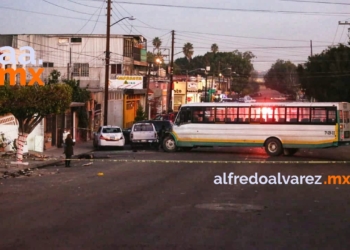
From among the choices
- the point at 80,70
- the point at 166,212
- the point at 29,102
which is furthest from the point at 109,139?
the point at 80,70

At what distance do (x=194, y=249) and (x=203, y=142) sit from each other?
2439 cm

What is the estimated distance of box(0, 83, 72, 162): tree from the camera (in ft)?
83.5

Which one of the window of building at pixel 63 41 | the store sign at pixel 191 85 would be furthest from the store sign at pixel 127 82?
the store sign at pixel 191 85

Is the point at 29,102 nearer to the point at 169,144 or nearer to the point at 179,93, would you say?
the point at 169,144

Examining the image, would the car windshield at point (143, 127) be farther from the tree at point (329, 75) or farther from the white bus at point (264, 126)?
the tree at point (329, 75)

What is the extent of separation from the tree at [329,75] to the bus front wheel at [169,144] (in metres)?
32.4

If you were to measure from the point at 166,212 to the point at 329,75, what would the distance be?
58154 millimetres

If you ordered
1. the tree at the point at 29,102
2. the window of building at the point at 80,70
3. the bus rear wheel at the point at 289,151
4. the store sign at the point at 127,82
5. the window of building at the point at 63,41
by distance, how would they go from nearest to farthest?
1. the tree at the point at 29,102
2. the bus rear wheel at the point at 289,151
3. the store sign at the point at 127,82
4. the window of building at the point at 80,70
5. the window of building at the point at 63,41

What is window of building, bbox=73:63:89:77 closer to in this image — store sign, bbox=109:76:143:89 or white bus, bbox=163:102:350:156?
store sign, bbox=109:76:143:89

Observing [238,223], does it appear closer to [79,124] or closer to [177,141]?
[177,141]

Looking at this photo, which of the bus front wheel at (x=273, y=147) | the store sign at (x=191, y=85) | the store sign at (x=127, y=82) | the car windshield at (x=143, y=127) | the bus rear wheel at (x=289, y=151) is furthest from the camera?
the store sign at (x=191, y=85)

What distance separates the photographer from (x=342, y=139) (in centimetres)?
3053

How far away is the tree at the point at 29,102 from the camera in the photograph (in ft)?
83.5

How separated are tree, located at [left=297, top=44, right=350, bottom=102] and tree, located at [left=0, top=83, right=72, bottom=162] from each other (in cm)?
4194
